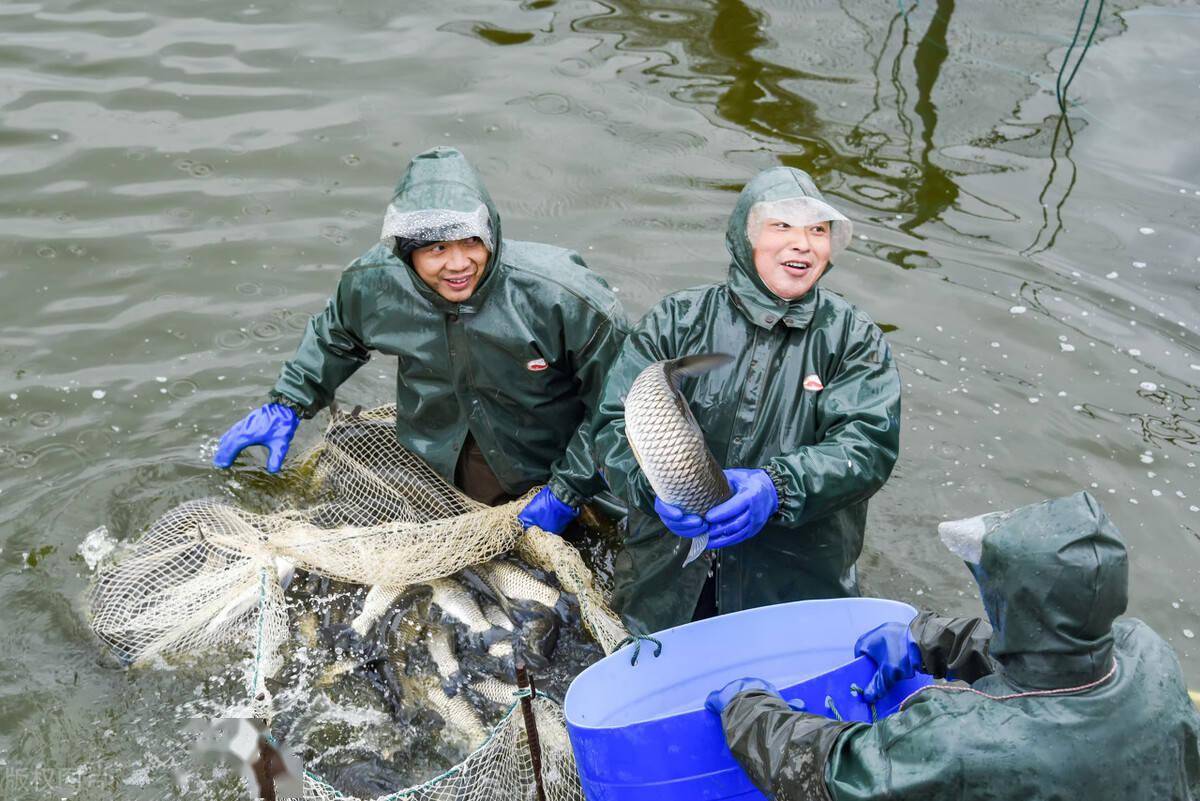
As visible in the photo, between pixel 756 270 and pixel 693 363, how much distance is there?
0.66 m

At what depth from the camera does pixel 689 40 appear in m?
9.57

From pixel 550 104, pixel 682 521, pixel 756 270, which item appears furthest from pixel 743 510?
pixel 550 104

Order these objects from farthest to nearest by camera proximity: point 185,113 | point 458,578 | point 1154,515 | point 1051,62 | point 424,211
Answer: point 1051,62
point 185,113
point 1154,515
point 458,578
point 424,211

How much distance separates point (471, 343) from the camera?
476 cm

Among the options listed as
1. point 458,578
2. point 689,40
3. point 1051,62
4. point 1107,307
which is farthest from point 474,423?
point 1051,62

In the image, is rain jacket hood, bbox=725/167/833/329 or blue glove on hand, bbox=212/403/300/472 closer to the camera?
rain jacket hood, bbox=725/167/833/329

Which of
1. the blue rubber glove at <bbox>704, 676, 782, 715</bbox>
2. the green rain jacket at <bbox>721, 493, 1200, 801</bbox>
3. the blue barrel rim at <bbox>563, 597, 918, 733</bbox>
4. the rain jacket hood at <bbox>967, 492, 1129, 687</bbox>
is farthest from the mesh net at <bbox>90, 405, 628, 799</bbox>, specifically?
the rain jacket hood at <bbox>967, 492, 1129, 687</bbox>

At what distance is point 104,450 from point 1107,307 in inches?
230

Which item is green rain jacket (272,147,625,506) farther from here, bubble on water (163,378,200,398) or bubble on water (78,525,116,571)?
bubble on water (163,378,200,398)

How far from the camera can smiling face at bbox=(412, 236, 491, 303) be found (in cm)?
452

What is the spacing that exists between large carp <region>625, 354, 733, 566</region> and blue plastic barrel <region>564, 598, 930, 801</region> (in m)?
0.53

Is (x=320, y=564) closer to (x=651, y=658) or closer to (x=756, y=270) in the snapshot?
(x=651, y=658)

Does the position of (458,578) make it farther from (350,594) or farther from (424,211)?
(424,211)

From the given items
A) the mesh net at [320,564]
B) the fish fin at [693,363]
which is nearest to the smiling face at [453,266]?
the mesh net at [320,564]
